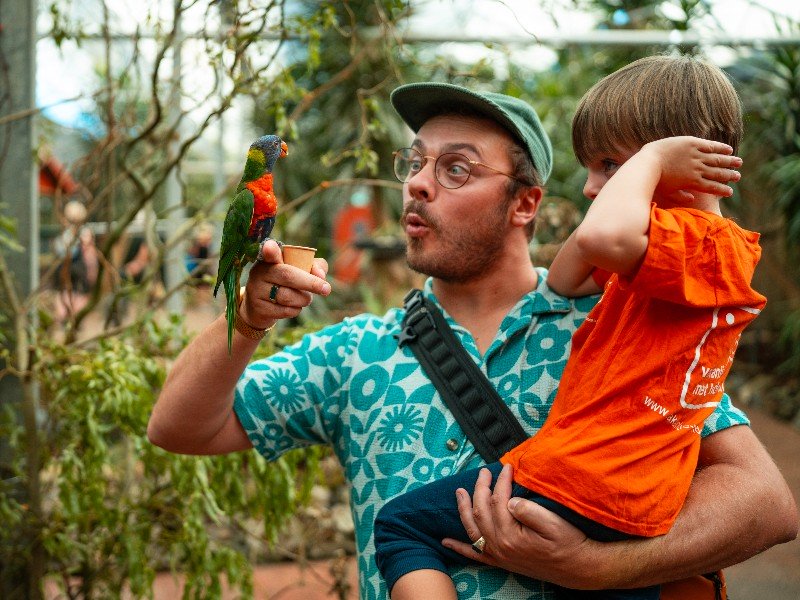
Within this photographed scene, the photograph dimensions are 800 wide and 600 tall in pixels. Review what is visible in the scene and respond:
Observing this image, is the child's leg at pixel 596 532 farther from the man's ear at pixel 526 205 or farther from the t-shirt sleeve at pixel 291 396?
the man's ear at pixel 526 205

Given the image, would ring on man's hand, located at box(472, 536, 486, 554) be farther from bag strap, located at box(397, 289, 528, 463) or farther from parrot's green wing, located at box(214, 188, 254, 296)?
parrot's green wing, located at box(214, 188, 254, 296)

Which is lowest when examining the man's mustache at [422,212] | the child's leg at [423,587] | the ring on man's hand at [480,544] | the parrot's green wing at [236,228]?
the child's leg at [423,587]

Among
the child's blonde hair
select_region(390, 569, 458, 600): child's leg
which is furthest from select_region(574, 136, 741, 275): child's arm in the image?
select_region(390, 569, 458, 600): child's leg

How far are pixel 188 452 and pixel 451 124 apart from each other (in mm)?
1086

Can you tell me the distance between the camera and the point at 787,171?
816 centimetres

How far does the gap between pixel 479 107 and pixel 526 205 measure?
319mm

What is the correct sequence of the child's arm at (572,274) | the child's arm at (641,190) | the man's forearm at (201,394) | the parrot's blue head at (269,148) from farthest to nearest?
the child's arm at (572,274) < the man's forearm at (201,394) < the parrot's blue head at (269,148) < the child's arm at (641,190)

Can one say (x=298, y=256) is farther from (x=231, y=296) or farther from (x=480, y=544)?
(x=480, y=544)

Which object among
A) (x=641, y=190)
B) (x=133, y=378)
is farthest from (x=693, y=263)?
(x=133, y=378)

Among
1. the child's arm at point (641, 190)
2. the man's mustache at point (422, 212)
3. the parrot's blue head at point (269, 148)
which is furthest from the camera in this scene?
the man's mustache at point (422, 212)

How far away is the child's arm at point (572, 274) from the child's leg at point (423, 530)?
1.72 feet

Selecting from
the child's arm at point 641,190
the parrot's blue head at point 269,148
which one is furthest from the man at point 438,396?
the child's arm at point 641,190

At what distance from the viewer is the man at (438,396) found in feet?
5.24

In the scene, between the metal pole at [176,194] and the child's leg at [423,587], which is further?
the metal pole at [176,194]
